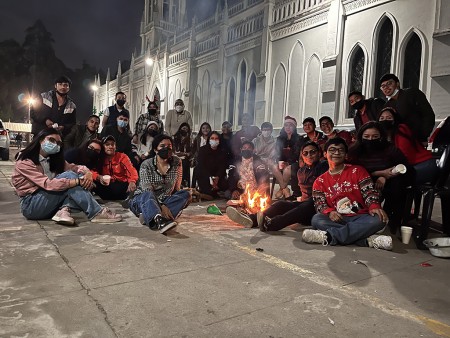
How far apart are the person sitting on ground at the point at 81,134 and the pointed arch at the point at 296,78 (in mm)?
9541

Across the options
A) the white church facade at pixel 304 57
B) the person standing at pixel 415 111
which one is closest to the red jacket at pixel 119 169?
the person standing at pixel 415 111

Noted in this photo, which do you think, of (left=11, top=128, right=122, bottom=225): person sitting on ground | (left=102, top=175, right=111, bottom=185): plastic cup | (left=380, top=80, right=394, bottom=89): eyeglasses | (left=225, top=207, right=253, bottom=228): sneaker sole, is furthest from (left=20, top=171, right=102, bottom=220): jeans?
(left=380, top=80, right=394, bottom=89): eyeglasses

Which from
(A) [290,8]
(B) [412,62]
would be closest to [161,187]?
(B) [412,62]

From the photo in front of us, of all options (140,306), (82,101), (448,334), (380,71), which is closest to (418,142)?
(448,334)

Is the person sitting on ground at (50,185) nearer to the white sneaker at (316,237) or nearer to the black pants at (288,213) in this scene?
the black pants at (288,213)

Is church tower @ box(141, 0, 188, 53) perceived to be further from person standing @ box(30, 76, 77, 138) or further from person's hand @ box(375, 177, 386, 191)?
person's hand @ box(375, 177, 386, 191)

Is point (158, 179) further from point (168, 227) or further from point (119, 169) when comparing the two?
point (119, 169)

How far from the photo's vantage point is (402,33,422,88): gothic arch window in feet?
33.7

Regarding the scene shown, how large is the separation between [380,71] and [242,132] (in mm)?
5747

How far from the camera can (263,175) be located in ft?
22.6

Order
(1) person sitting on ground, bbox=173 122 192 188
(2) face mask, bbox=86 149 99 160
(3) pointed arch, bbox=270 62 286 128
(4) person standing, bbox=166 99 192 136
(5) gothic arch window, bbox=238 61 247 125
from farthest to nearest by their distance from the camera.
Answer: (5) gothic arch window, bbox=238 61 247 125, (3) pointed arch, bbox=270 62 286 128, (4) person standing, bbox=166 99 192 136, (1) person sitting on ground, bbox=173 122 192 188, (2) face mask, bbox=86 149 99 160

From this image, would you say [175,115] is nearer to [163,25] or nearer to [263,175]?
[263,175]

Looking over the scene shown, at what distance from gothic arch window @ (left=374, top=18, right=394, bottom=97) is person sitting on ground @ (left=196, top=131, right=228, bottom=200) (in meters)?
6.69

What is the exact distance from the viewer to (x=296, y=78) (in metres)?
14.7
